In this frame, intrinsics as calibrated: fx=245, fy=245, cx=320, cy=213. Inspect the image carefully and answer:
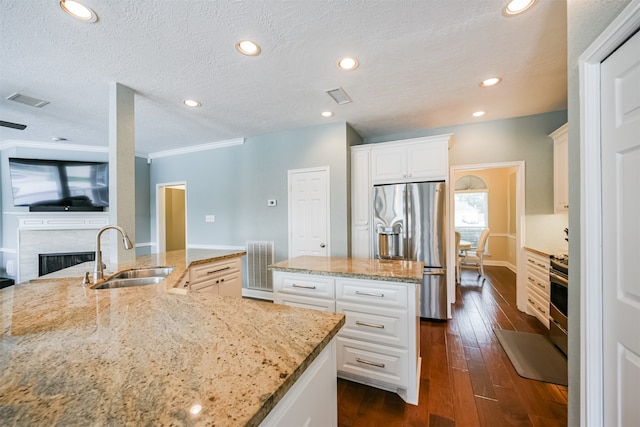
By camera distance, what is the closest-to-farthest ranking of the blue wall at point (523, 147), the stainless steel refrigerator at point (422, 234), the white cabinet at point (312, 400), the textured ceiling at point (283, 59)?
the white cabinet at point (312, 400)
the textured ceiling at point (283, 59)
the stainless steel refrigerator at point (422, 234)
the blue wall at point (523, 147)

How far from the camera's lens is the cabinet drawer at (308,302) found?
1897 millimetres

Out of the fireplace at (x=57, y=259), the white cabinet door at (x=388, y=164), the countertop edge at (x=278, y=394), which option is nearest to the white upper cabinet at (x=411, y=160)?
the white cabinet door at (x=388, y=164)

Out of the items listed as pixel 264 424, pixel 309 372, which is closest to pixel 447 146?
pixel 309 372

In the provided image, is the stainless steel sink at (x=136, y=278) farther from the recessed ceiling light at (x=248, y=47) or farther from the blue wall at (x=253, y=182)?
the blue wall at (x=253, y=182)

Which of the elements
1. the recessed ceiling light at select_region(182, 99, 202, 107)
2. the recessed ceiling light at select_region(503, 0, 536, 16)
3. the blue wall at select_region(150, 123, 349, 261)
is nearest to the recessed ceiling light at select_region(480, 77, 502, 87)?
the recessed ceiling light at select_region(503, 0, 536, 16)

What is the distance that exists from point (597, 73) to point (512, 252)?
5.76m

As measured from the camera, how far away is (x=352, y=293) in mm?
1827

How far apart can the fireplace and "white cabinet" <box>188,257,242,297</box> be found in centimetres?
306

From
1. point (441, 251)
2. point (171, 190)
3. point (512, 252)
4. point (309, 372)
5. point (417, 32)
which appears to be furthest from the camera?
point (171, 190)

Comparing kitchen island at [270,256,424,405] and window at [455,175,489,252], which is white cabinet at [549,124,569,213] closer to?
kitchen island at [270,256,424,405]

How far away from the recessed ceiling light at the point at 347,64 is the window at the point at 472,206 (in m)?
5.46

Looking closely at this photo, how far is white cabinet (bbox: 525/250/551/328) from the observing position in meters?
2.61

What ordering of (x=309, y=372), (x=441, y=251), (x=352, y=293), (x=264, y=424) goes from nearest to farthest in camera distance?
(x=264, y=424)
(x=309, y=372)
(x=352, y=293)
(x=441, y=251)

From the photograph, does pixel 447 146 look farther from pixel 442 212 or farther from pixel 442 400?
pixel 442 400
